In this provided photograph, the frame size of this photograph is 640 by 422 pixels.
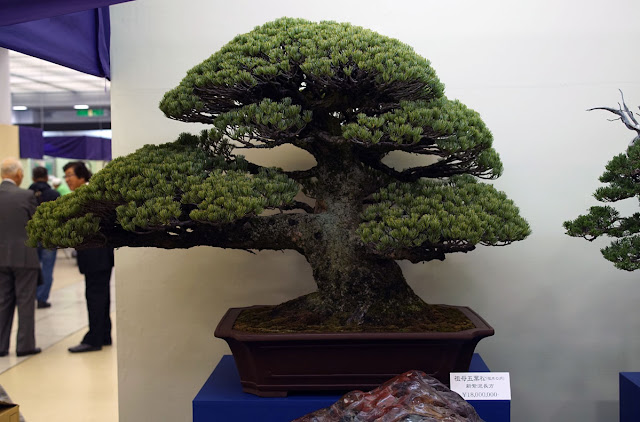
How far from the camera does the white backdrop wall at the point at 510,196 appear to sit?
2121 mm

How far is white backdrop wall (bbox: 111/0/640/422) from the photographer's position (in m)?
2.12

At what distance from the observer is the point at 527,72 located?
2.12 meters

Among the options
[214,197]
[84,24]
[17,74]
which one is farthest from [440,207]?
[17,74]

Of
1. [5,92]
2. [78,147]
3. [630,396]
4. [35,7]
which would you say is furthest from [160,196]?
[78,147]

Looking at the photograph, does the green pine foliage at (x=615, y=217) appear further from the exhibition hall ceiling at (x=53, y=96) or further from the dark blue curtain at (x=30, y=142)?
the dark blue curtain at (x=30, y=142)

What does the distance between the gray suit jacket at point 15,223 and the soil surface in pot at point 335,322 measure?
2078 millimetres

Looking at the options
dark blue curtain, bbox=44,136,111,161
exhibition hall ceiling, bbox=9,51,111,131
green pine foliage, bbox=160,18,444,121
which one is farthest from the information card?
dark blue curtain, bbox=44,136,111,161

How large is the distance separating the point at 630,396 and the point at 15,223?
120 inches

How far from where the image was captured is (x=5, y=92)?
10.3 ft

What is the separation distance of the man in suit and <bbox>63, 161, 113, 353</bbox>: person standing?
0.27 m

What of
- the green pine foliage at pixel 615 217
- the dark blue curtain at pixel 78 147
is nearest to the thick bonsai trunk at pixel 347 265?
the green pine foliage at pixel 615 217

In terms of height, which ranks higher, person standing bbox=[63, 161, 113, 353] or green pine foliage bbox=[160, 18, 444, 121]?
green pine foliage bbox=[160, 18, 444, 121]

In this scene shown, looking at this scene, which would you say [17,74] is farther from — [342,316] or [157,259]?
[342,316]

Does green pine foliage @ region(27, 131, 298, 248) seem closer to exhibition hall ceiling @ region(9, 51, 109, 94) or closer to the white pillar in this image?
exhibition hall ceiling @ region(9, 51, 109, 94)
